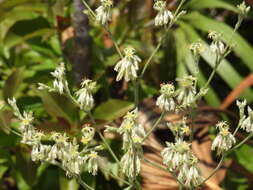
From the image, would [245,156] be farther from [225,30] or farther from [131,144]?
[131,144]

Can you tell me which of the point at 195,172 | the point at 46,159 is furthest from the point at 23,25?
the point at 195,172

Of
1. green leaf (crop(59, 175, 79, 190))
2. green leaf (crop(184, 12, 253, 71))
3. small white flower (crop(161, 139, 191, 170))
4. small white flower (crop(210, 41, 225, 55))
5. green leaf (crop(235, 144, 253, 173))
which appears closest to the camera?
small white flower (crop(161, 139, 191, 170))

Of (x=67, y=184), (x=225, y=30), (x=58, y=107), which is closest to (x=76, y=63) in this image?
(x=58, y=107)

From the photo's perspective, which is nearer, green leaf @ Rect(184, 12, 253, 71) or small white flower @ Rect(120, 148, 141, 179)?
small white flower @ Rect(120, 148, 141, 179)

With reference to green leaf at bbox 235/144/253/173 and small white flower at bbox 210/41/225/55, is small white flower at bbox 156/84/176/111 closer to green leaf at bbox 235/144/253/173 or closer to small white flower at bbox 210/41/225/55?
small white flower at bbox 210/41/225/55

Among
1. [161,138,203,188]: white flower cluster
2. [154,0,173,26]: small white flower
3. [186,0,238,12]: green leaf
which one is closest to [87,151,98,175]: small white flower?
[161,138,203,188]: white flower cluster

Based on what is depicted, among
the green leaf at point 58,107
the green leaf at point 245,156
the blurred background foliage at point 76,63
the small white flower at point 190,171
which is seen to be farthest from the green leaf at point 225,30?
the small white flower at point 190,171

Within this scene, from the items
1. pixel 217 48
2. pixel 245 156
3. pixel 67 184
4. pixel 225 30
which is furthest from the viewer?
pixel 225 30
